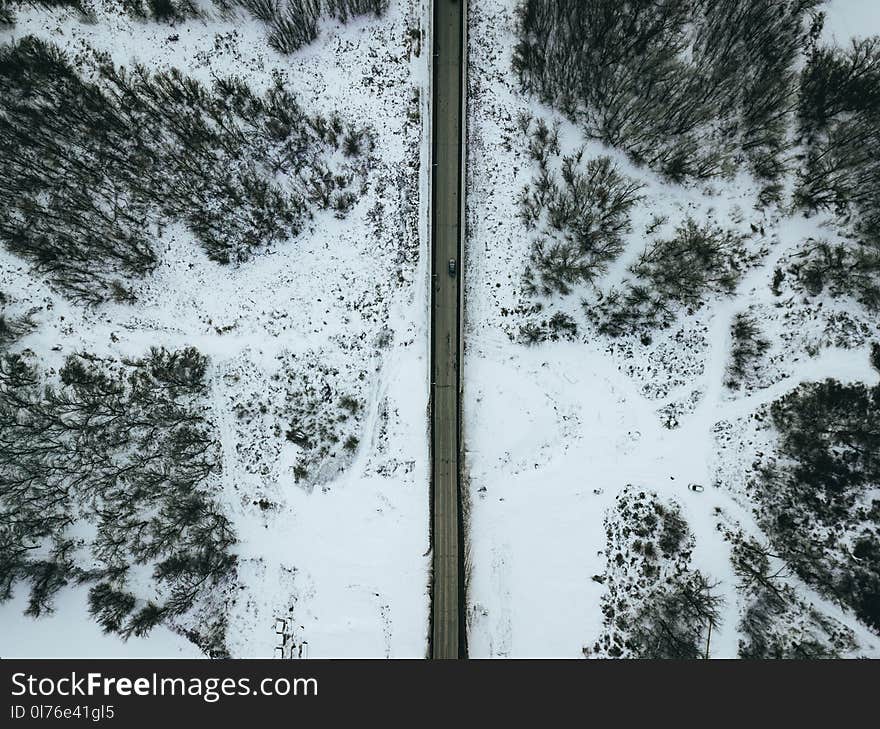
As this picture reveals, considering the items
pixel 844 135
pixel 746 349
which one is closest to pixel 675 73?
pixel 844 135

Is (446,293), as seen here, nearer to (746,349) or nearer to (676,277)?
(676,277)

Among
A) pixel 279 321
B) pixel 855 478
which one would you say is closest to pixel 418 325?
pixel 279 321

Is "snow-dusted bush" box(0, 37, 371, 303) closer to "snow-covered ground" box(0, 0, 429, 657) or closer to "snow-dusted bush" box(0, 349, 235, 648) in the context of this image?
"snow-covered ground" box(0, 0, 429, 657)

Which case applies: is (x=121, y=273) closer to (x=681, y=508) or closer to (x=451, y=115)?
(x=451, y=115)

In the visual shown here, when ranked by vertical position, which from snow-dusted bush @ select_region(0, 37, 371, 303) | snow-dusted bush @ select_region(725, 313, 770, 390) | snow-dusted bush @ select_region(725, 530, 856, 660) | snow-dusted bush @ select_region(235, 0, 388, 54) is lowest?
snow-dusted bush @ select_region(725, 530, 856, 660)

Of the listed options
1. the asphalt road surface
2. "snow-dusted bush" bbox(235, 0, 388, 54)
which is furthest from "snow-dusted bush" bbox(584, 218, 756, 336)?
"snow-dusted bush" bbox(235, 0, 388, 54)

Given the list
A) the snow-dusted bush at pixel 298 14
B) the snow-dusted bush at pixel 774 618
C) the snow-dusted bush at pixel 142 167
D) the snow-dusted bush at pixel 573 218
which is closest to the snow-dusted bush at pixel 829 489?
the snow-dusted bush at pixel 774 618

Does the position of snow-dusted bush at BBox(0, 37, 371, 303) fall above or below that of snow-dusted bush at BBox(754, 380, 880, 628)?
above
